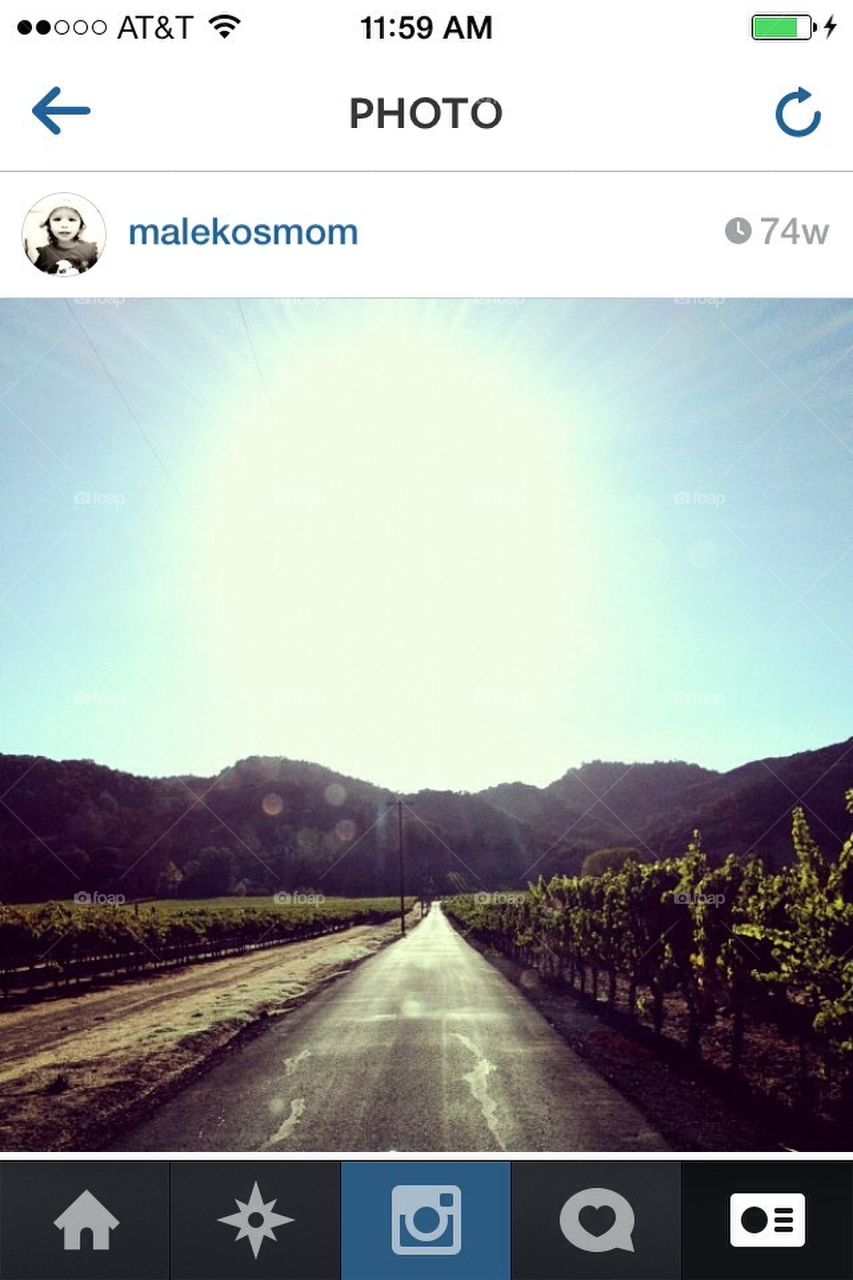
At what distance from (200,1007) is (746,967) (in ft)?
67.2

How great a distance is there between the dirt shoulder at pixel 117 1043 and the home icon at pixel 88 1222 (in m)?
8.33

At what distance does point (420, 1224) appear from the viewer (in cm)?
430

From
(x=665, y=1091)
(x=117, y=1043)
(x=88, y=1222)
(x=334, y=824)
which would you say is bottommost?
(x=334, y=824)
